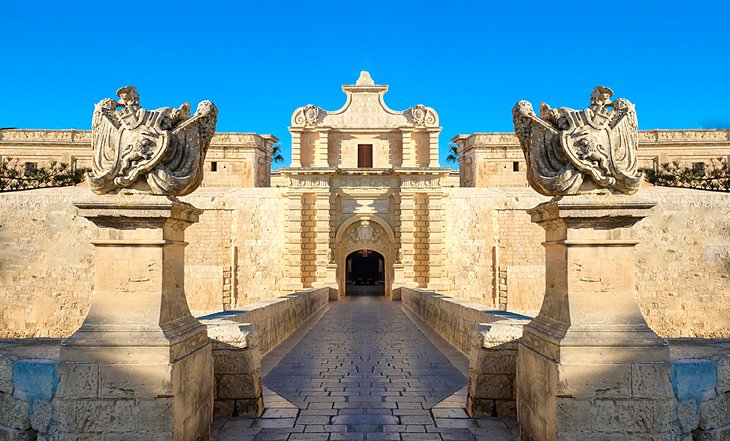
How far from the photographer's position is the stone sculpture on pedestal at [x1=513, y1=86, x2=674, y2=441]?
12.4 ft

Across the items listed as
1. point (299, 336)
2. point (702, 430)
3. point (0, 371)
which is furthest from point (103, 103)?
point (299, 336)

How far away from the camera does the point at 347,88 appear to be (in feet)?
83.3

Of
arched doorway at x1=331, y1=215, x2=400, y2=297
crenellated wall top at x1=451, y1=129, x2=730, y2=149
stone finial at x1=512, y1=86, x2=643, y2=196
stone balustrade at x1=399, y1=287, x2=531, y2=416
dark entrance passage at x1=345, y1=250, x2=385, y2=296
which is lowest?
dark entrance passage at x1=345, y1=250, x2=385, y2=296

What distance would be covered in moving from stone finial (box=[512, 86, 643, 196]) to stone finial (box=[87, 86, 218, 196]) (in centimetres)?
271

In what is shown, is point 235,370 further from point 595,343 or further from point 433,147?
point 433,147

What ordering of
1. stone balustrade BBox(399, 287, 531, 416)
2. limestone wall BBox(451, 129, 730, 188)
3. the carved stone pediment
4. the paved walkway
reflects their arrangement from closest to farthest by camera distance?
1. the paved walkway
2. stone balustrade BBox(399, 287, 531, 416)
3. the carved stone pediment
4. limestone wall BBox(451, 129, 730, 188)

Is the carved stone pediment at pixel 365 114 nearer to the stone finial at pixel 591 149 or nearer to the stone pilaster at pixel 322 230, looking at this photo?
the stone pilaster at pixel 322 230

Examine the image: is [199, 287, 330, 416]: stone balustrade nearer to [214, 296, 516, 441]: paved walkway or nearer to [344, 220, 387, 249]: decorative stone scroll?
[214, 296, 516, 441]: paved walkway

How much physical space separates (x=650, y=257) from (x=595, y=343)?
23595 mm

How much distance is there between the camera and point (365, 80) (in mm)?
25891

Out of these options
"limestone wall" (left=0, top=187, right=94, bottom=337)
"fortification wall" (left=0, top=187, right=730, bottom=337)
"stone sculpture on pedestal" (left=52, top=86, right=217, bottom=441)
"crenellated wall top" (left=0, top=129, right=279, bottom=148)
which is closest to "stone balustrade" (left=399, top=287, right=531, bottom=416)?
"stone sculpture on pedestal" (left=52, top=86, right=217, bottom=441)

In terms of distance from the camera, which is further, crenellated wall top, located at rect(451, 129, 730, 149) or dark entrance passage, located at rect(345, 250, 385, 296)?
dark entrance passage, located at rect(345, 250, 385, 296)

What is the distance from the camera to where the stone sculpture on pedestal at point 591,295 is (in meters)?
3.79

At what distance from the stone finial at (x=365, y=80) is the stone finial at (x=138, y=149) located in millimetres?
22008
